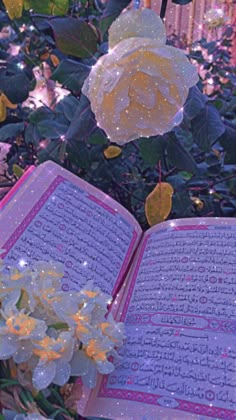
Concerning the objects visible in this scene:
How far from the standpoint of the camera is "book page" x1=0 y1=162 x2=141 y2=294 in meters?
0.58

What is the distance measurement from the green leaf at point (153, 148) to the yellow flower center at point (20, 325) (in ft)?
0.95

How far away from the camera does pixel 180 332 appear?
531 millimetres

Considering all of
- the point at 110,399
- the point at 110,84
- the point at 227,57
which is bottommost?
the point at 227,57

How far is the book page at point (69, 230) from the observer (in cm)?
58

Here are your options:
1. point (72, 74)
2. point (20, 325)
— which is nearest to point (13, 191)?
point (72, 74)

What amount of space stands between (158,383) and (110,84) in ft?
0.87

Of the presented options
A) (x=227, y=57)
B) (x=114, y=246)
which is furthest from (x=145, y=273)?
(x=227, y=57)

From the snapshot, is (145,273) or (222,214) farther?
(222,214)

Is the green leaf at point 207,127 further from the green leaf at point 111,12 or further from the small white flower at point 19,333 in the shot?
the small white flower at point 19,333

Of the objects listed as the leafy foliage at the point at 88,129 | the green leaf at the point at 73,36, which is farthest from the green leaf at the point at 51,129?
the green leaf at the point at 73,36

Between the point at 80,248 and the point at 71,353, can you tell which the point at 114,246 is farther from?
the point at 71,353

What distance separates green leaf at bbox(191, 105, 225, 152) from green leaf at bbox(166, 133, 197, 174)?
20 millimetres

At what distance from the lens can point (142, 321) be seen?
56cm

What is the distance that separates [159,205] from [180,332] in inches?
8.6
